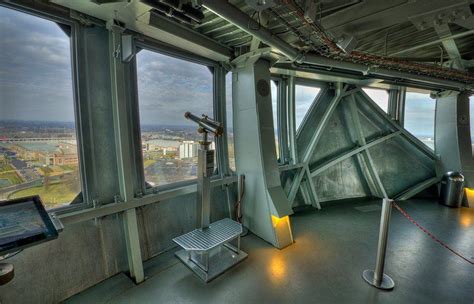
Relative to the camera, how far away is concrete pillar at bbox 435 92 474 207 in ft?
16.2

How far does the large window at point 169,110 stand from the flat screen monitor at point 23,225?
1.28m

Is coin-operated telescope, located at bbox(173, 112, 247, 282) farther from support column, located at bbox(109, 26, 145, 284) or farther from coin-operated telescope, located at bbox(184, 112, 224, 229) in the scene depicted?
support column, located at bbox(109, 26, 145, 284)

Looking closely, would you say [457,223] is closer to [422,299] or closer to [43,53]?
[422,299]

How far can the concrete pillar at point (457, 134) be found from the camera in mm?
4938

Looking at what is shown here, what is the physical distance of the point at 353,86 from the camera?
16.2ft

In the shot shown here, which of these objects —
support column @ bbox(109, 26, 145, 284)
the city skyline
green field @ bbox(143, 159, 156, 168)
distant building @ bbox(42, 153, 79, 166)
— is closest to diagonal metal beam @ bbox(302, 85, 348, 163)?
green field @ bbox(143, 159, 156, 168)

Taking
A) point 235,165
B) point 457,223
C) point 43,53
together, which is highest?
point 43,53

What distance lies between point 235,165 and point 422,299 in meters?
2.72

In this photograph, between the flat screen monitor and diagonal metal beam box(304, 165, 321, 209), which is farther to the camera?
diagonal metal beam box(304, 165, 321, 209)

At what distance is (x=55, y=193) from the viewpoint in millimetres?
2059

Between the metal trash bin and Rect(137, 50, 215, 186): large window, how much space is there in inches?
222

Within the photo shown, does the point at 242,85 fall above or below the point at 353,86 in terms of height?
below

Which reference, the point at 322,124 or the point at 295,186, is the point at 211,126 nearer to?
the point at 295,186

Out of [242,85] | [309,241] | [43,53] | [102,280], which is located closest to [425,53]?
[242,85]
